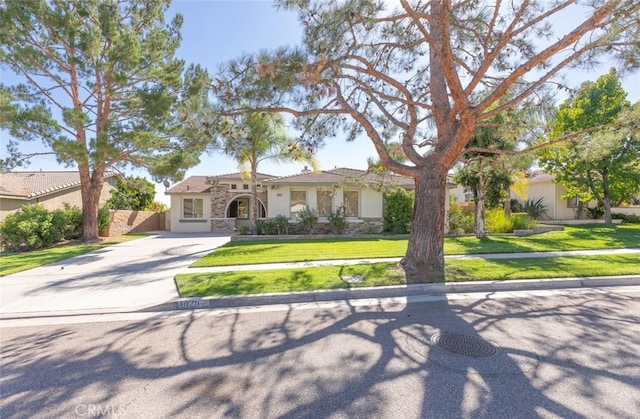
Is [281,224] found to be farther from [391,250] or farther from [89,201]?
[89,201]

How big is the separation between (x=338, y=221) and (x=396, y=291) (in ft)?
34.0

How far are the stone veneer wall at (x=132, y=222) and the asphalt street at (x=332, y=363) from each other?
1607 centimetres

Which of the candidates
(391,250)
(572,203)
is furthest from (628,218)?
(391,250)

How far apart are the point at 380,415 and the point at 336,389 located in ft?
1.66

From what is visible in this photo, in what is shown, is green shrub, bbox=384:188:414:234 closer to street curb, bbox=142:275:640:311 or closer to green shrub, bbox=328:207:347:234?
green shrub, bbox=328:207:347:234

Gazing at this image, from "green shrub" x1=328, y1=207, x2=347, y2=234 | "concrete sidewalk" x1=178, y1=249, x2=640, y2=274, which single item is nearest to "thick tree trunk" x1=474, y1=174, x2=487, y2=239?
"concrete sidewalk" x1=178, y1=249, x2=640, y2=274

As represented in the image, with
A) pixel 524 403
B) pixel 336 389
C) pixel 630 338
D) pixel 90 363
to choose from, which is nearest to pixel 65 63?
pixel 90 363

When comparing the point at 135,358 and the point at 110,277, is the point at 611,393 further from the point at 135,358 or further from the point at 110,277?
the point at 110,277

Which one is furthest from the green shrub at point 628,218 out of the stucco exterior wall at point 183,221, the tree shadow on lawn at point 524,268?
the stucco exterior wall at point 183,221

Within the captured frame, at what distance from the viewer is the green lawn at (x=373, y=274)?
6.33 m

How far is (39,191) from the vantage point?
18641 mm

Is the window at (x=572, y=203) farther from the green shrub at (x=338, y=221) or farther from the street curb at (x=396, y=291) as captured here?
the street curb at (x=396, y=291)

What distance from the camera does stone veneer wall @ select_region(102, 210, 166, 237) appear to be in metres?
19.1
